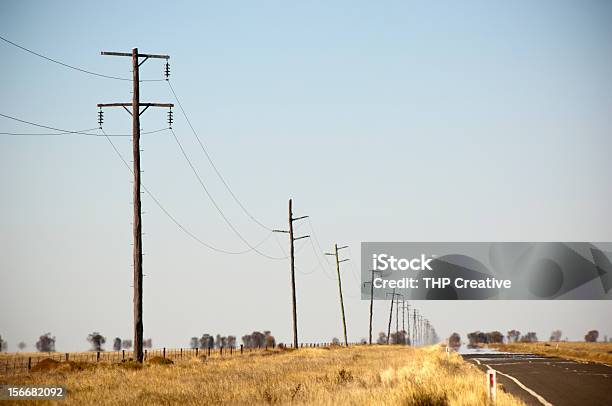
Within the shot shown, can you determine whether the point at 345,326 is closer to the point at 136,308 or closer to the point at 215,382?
the point at 136,308

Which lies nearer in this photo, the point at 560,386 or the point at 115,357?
the point at 560,386

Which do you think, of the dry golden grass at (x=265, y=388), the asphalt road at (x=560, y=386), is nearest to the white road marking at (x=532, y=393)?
the asphalt road at (x=560, y=386)

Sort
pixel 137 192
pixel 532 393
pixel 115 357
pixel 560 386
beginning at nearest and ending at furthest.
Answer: pixel 532 393, pixel 560 386, pixel 137 192, pixel 115 357

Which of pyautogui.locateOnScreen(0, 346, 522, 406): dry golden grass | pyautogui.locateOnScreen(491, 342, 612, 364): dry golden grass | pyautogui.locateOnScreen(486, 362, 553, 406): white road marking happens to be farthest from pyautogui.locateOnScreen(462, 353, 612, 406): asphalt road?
pyautogui.locateOnScreen(491, 342, 612, 364): dry golden grass

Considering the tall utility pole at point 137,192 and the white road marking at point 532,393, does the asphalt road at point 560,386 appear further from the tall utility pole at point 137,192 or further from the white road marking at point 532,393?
the tall utility pole at point 137,192

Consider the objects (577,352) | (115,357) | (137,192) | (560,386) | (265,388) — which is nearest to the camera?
(265,388)

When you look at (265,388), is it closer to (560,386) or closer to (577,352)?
(560,386)

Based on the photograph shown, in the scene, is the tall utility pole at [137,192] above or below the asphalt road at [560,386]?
above

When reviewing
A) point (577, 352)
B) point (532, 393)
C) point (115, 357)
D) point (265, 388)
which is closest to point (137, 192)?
point (265, 388)

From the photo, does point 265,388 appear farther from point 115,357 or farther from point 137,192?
point 115,357

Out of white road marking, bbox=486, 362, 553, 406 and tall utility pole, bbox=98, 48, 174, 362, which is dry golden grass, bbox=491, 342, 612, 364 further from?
tall utility pole, bbox=98, 48, 174, 362

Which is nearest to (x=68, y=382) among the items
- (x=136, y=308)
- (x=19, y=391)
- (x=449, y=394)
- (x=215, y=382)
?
(x=19, y=391)

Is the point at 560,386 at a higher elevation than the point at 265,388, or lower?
lower

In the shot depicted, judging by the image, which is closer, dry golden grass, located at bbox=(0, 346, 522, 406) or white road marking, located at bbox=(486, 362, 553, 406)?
dry golden grass, located at bbox=(0, 346, 522, 406)
